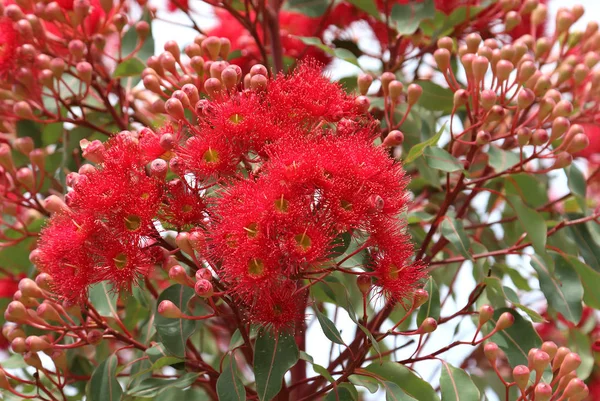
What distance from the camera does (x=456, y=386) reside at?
133cm

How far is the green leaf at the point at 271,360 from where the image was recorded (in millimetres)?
1175

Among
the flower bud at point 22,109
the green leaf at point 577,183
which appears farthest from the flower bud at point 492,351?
the flower bud at point 22,109

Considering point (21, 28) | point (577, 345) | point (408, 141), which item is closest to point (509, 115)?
point (408, 141)

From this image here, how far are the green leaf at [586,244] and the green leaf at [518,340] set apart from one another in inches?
10.6

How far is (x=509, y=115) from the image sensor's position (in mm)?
1826

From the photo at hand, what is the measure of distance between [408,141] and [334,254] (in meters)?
0.65

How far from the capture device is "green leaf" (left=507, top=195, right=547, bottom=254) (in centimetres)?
148

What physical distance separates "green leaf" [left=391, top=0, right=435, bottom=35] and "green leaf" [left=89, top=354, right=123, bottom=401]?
90cm

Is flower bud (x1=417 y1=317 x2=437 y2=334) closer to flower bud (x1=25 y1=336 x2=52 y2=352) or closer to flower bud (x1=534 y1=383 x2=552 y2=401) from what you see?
flower bud (x1=534 y1=383 x2=552 y2=401)

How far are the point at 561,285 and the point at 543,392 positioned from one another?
0.44m

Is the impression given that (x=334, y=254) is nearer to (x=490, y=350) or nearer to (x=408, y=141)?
(x=490, y=350)

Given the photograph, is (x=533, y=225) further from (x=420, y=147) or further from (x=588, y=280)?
(x=420, y=147)

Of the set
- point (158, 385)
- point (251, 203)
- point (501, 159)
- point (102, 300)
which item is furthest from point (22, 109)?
point (501, 159)

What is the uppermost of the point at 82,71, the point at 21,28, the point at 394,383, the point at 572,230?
the point at 21,28
